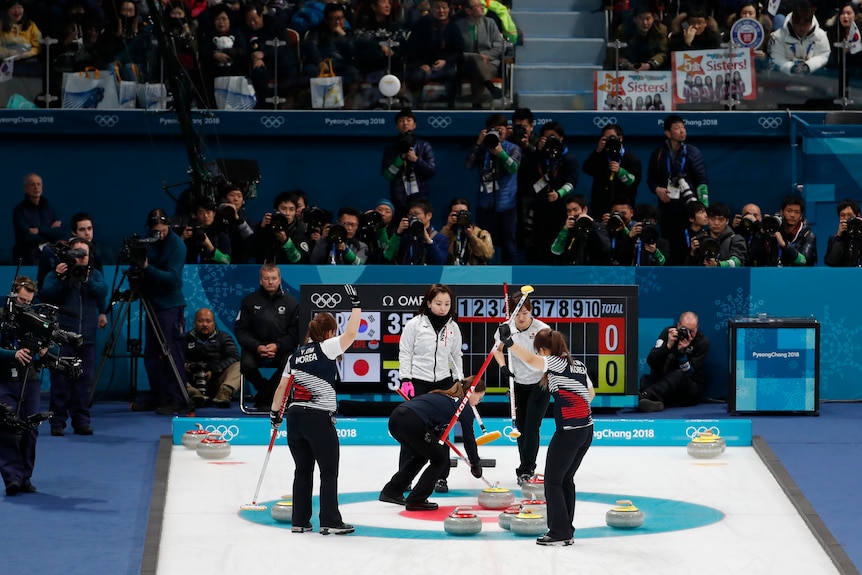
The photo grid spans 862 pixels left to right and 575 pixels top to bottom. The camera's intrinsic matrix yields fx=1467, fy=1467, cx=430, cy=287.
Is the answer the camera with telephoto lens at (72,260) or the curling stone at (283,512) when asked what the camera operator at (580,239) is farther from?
the curling stone at (283,512)

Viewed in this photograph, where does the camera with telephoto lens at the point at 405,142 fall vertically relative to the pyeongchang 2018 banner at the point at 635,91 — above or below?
below

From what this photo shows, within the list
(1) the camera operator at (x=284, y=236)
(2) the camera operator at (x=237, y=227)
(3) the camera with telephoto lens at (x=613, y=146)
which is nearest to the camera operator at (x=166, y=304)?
(2) the camera operator at (x=237, y=227)

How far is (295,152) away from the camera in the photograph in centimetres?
2109

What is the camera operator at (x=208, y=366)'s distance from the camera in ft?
56.4

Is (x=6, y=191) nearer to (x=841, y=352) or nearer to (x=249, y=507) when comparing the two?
(x=249, y=507)

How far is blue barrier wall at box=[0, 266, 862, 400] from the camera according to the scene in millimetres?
17578

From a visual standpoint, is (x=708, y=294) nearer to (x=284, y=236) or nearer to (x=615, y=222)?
(x=615, y=222)

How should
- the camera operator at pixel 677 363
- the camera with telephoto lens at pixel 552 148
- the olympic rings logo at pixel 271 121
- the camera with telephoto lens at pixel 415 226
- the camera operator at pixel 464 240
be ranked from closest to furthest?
the camera operator at pixel 677 363
the camera with telephoto lens at pixel 415 226
the camera operator at pixel 464 240
the camera with telephoto lens at pixel 552 148
the olympic rings logo at pixel 271 121

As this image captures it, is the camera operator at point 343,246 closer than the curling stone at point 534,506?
No

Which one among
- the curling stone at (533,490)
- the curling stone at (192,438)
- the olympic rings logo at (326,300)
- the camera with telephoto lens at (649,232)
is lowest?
the curling stone at (533,490)

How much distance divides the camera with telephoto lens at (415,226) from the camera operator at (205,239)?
2.28 metres

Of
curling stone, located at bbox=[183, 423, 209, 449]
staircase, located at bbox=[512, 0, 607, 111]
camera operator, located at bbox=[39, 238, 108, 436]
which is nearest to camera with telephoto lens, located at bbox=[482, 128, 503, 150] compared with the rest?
staircase, located at bbox=[512, 0, 607, 111]

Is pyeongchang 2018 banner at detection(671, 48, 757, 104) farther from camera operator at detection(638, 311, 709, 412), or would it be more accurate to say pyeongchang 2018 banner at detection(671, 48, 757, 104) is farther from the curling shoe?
the curling shoe

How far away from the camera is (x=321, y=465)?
1099cm
